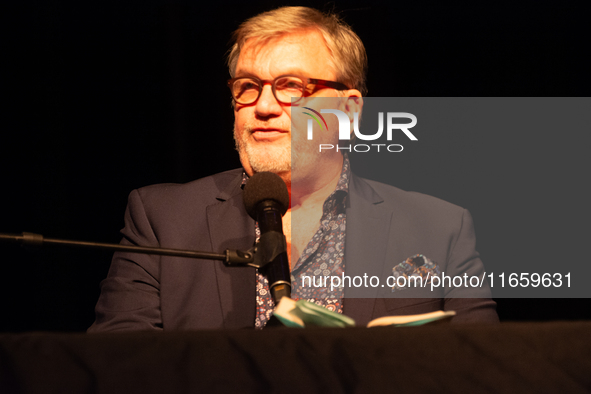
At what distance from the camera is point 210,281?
69.0 inches

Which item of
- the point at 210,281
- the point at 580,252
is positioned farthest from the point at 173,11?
the point at 580,252


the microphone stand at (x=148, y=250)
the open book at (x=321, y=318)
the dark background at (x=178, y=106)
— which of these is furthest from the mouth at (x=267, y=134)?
the open book at (x=321, y=318)

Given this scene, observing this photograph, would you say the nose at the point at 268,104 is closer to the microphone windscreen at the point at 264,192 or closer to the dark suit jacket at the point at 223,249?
the dark suit jacket at the point at 223,249

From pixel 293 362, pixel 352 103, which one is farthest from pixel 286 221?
pixel 293 362

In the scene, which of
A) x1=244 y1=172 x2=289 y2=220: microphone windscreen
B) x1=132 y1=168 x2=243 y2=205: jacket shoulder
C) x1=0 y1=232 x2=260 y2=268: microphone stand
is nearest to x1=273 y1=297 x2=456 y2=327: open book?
x1=0 y1=232 x2=260 y2=268: microphone stand

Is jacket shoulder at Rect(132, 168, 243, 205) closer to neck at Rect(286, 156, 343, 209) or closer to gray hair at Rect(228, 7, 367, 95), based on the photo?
neck at Rect(286, 156, 343, 209)

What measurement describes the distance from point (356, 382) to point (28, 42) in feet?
7.84

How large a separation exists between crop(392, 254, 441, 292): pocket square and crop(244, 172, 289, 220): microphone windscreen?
793 mm

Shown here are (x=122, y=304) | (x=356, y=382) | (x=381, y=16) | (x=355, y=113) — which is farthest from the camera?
(x=381, y=16)

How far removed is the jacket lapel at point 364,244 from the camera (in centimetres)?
172

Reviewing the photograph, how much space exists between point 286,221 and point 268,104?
442mm

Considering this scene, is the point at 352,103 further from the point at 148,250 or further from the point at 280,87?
the point at 148,250

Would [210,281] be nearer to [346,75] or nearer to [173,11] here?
[346,75]

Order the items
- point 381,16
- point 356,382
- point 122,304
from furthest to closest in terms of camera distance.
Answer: point 381,16
point 122,304
point 356,382
